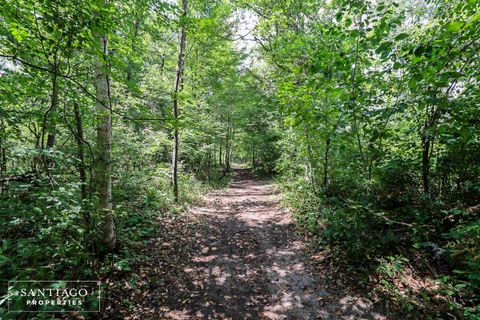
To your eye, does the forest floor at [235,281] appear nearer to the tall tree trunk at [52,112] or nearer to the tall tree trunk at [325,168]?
the tall tree trunk at [325,168]

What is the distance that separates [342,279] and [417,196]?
276 centimetres

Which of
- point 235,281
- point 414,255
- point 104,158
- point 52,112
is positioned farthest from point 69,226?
point 414,255

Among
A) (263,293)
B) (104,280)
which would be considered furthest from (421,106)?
(104,280)

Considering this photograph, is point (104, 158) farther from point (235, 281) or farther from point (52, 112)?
point (235, 281)

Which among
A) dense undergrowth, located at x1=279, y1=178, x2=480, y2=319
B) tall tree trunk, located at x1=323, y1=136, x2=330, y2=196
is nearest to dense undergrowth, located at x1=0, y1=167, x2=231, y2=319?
dense undergrowth, located at x1=279, y1=178, x2=480, y2=319

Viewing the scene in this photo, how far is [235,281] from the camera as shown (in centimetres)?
437

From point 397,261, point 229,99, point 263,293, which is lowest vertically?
point 263,293

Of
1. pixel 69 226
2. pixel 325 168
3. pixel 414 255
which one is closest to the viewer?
pixel 69 226

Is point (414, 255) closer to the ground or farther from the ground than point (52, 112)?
closer to the ground

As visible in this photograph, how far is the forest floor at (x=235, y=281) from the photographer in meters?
3.54

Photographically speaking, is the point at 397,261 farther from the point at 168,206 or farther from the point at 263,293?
the point at 168,206

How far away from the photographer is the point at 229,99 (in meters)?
18.8

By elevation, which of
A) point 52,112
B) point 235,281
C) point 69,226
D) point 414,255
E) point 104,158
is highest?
point 52,112

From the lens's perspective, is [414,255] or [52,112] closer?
[52,112]
